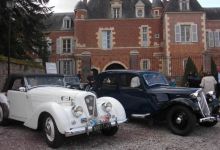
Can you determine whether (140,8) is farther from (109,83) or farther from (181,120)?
(181,120)

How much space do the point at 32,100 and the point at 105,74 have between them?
2.89 metres

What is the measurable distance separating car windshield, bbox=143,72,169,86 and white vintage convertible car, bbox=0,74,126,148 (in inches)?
69.9

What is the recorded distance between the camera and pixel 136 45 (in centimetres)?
3756

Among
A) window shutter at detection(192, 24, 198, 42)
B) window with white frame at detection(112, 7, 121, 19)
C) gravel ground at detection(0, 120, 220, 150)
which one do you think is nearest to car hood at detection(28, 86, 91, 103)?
gravel ground at detection(0, 120, 220, 150)

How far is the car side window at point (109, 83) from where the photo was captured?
1041cm

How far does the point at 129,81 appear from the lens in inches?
399

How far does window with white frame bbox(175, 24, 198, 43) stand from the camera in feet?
113

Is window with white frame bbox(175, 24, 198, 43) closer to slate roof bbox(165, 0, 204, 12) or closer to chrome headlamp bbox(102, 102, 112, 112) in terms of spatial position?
slate roof bbox(165, 0, 204, 12)

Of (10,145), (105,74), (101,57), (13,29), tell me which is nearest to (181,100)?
(105,74)

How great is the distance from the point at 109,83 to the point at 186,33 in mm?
25714

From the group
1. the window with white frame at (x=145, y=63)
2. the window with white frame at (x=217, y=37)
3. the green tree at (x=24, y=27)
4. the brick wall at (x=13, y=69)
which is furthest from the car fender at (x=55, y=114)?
the window with white frame at (x=217, y=37)

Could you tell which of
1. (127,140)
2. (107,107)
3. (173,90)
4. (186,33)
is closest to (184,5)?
(186,33)

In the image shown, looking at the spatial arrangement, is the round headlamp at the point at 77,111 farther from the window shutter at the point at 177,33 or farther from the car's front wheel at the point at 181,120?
the window shutter at the point at 177,33

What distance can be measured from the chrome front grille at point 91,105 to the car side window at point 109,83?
2680mm
